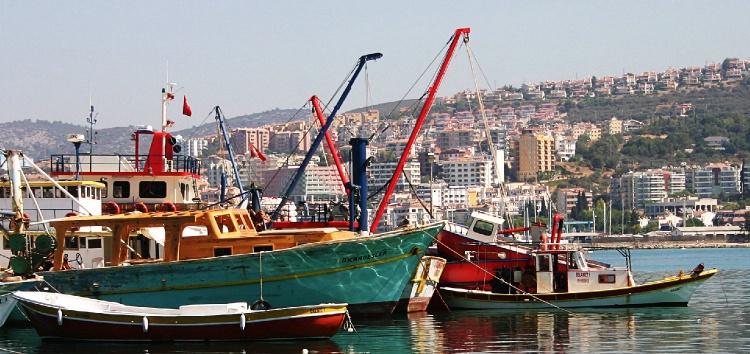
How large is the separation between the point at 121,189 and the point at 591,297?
49.4 ft

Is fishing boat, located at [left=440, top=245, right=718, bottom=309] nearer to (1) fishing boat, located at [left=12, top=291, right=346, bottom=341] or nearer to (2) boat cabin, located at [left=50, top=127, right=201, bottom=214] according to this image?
(2) boat cabin, located at [left=50, top=127, right=201, bottom=214]

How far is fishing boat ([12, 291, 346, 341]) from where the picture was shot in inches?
1104

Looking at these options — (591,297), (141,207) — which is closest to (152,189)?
(141,207)

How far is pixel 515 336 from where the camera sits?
30516 mm

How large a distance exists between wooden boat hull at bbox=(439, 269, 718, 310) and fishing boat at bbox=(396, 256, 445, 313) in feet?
4.27

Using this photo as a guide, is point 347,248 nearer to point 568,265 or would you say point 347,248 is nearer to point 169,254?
point 169,254

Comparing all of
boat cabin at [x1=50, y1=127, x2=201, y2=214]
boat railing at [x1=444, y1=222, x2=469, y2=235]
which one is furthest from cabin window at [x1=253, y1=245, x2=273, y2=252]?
boat railing at [x1=444, y1=222, x2=469, y2=235]

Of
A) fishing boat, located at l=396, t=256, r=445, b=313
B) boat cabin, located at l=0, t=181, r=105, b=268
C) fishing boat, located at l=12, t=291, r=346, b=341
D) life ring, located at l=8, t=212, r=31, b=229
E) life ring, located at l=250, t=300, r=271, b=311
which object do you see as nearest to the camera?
fishing boat, located at l=12, t=291, r=346, b=341

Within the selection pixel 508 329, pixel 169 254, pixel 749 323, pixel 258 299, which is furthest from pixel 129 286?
pixel 749 323

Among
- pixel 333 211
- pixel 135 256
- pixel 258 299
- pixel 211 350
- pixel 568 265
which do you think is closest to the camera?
pixel 211 350

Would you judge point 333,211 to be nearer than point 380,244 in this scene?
No

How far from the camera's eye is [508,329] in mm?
32156

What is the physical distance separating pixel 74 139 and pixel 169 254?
12.4 m

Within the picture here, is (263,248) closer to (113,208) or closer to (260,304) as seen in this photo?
(260,304)
